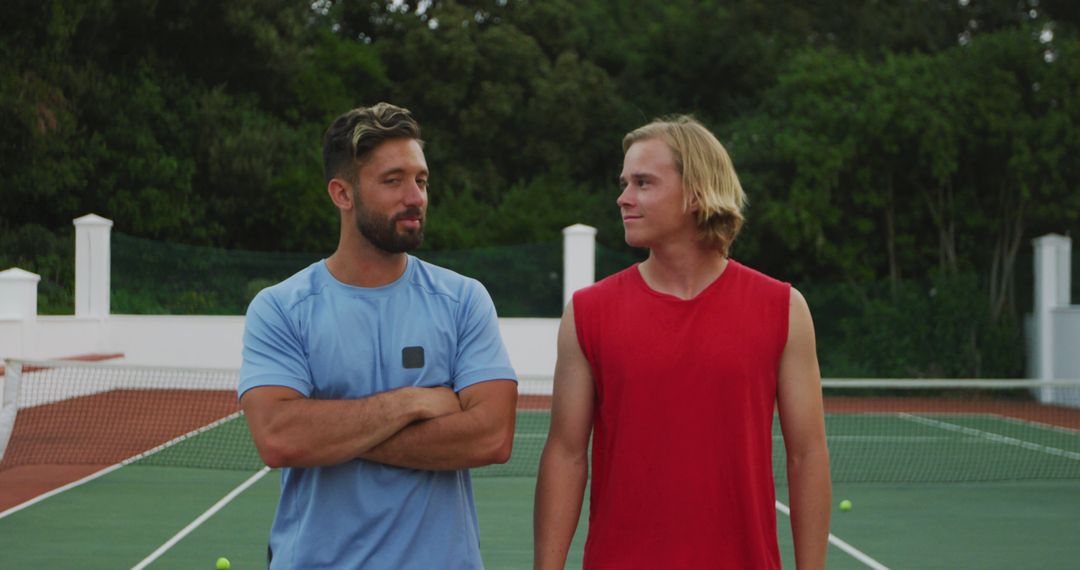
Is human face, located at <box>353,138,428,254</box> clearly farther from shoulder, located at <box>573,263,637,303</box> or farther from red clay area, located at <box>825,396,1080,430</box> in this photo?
red clay area, located at <box>825,396,1080,430</box>

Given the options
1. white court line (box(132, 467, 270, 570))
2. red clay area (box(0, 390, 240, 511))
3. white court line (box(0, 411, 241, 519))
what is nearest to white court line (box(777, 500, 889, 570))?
white court line (box(132, 467, 270, 570))

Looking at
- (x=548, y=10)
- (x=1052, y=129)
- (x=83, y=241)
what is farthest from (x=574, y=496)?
(x=548, y=10)

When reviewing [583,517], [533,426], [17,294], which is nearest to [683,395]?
[583,517]

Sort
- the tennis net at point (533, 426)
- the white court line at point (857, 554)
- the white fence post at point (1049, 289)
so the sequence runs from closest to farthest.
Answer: the white court line at point (857, 554) → the tennis net at point (533, 426) → the white fence post at point (1049, 289)

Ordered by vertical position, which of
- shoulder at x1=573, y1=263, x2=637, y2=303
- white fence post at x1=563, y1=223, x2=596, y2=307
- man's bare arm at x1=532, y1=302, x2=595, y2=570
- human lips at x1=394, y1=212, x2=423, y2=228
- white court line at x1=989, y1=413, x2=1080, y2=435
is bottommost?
white court line at x1=989, y1=413, x2=1080, y2=435

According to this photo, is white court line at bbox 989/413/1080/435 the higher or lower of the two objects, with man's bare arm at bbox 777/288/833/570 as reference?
lower

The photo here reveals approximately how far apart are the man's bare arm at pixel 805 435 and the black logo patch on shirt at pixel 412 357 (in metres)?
0.78

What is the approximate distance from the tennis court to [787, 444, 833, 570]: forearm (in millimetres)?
4571

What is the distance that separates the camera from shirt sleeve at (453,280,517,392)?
2.94 meters

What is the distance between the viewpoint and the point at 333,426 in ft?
8.97

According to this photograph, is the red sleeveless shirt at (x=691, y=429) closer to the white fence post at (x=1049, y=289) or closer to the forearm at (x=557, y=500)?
the forearm at (x=557, y=500)

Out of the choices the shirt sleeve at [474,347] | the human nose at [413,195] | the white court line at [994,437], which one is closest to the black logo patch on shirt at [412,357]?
the shirt sleeve at [474,347]

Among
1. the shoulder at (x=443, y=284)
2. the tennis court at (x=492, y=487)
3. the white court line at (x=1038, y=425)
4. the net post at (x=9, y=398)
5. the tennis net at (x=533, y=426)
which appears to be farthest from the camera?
the white court line at (x=1038, y=425)

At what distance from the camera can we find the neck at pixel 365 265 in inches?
114
